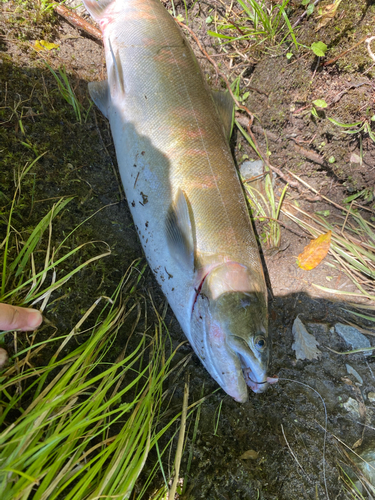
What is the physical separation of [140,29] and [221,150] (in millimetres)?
1337

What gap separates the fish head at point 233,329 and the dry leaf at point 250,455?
65 centimetres

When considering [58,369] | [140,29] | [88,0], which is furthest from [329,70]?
[58,369]

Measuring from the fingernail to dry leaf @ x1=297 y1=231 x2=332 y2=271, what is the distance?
8.09 ft

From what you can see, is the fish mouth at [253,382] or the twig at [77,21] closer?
the fish mouth at [253,382]

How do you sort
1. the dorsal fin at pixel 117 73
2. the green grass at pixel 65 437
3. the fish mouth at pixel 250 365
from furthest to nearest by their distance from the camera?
the dorsal fin at pixel 117 73 → the fish mouth at pixel 250 365 → the green grass at pixel 65 437

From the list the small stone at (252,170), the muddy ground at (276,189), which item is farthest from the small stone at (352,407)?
the small stone at (252,170)

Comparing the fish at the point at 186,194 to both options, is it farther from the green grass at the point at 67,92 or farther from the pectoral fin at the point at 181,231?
the green grass at the point at 67,92

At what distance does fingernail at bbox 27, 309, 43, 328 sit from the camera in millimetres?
1845

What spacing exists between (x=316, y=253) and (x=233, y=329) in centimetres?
149

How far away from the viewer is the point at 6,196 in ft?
7.34

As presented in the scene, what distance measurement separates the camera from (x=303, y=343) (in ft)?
8.84

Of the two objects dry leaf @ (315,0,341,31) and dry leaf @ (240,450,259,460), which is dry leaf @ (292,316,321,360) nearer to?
dry leaf @ (240,450,259,460)

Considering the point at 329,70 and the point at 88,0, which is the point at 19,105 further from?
the point at 329,70

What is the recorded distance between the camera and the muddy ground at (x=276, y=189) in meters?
2.30
